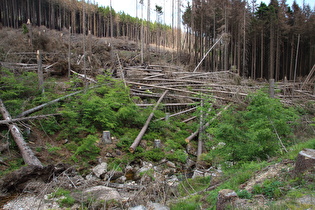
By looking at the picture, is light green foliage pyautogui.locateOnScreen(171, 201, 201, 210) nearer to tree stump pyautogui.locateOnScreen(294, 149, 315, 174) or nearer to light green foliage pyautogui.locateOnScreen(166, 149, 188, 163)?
tree stump pyautogui.locateOnScreen(294, 149, 315, 174)

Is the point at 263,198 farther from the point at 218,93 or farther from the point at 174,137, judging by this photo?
the point at 218,93

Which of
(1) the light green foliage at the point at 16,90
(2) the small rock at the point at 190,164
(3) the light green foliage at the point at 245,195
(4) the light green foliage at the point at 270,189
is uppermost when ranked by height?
(1) the light green foliage at the point at 16,90

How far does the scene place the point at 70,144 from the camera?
787cm

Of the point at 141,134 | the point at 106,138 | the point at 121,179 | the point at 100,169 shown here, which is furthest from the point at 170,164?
the point at 106,138

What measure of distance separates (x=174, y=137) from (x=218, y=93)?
14.2 ft

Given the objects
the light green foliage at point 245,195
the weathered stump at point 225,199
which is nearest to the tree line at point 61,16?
the light green foliage at point 245,195

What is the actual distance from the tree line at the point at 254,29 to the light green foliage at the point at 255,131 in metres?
17.0

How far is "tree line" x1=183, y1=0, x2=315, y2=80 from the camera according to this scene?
2328 centimetres

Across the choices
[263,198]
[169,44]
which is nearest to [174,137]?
[263,198]

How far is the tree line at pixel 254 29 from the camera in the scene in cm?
2328

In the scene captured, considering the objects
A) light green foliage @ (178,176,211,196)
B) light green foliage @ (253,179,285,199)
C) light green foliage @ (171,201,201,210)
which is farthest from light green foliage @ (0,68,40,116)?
light green foliage @ (253,179,285,199)

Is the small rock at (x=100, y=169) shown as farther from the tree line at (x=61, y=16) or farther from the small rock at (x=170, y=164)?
the tree line at (x=61, y=16)

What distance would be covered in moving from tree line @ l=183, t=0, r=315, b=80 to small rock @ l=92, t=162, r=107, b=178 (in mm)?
17184

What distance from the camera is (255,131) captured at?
543 centimetres
